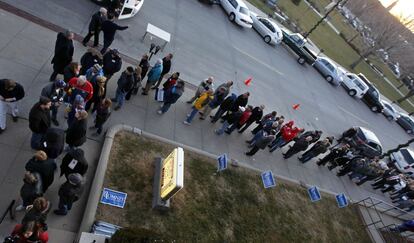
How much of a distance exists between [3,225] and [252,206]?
7.24 meters

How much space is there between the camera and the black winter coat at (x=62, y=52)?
10031 millimetres

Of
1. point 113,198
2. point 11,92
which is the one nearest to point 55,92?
point 11,92

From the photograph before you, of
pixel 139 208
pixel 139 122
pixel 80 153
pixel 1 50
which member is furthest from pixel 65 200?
pixel 1 50

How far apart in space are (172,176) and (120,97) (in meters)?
3.65

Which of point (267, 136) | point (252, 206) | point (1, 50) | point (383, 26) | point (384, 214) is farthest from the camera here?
point (383, 26)

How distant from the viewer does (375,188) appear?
18094mm

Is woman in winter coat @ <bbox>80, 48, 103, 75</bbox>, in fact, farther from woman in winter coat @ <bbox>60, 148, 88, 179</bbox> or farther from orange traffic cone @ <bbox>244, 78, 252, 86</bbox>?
orange traffic cone @ <bbox>244, 78, 252, 86</bbox>

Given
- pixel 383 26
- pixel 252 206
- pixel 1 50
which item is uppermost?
pixel 383 26

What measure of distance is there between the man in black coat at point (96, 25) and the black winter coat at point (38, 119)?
5409 mm

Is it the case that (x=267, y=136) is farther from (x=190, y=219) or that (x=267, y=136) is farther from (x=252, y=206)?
(x=190, y=219)

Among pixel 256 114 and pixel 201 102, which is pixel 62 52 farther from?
pixel 256 114

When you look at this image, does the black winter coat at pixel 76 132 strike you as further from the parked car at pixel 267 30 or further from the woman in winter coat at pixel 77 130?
the parked car at pixel 267 30

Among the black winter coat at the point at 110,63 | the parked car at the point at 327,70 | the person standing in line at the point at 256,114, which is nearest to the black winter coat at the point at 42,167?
the black winter coat at the point at 110,63

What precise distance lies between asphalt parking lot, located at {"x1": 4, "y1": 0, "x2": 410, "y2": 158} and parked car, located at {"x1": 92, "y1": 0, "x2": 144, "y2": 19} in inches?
13.2
